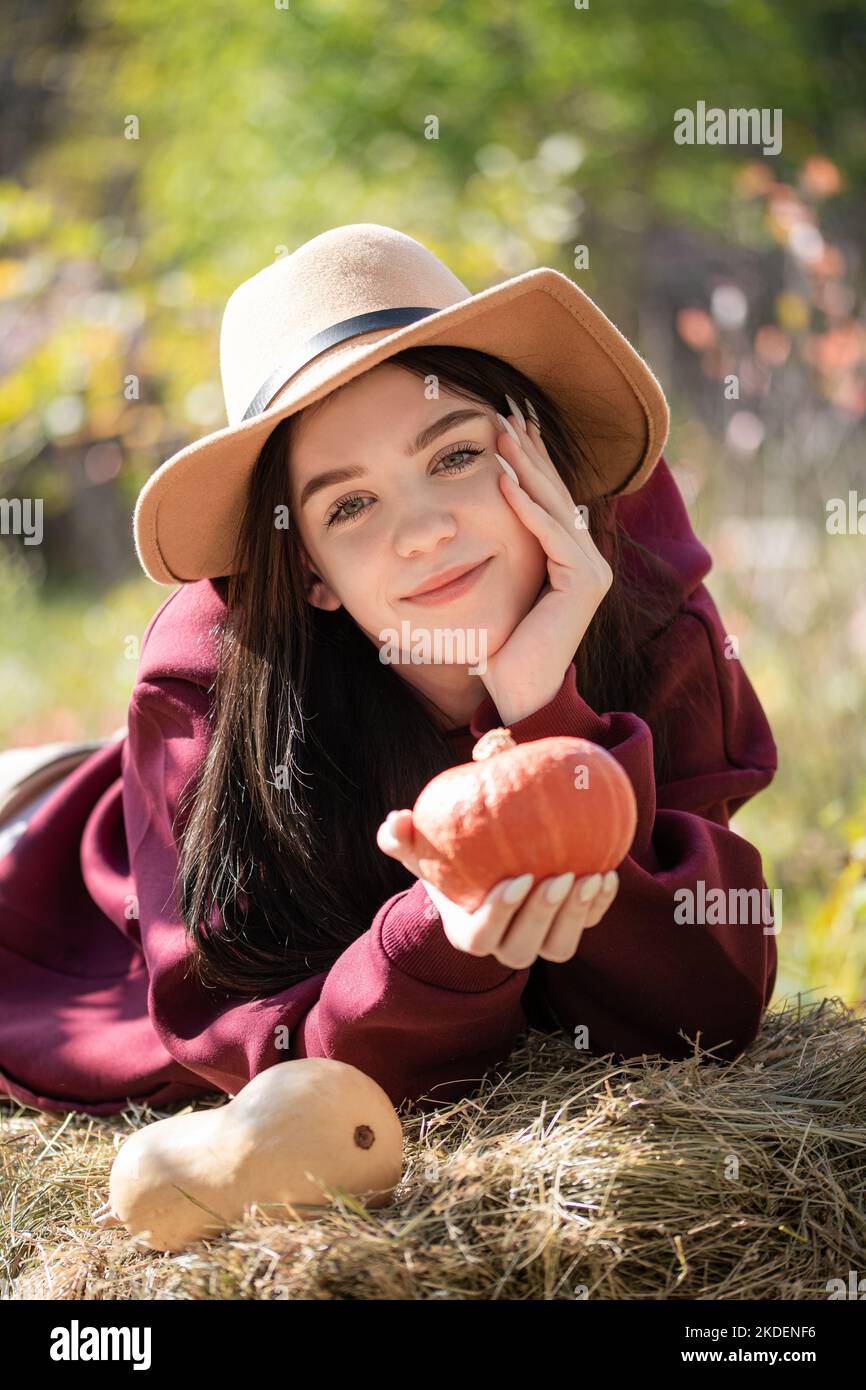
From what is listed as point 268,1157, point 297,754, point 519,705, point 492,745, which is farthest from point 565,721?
point 268,1157

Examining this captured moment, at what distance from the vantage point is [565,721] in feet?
7.09

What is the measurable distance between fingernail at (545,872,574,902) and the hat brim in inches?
35.0

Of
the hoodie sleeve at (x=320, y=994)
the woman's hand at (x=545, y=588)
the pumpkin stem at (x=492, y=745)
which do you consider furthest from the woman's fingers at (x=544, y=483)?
the hoodie sleeve at (x=320, y=994)

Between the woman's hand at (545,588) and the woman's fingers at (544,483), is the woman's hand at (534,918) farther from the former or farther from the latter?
the woman's fingers at (544,483)

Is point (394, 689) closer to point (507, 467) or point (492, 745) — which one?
point (507, 467)

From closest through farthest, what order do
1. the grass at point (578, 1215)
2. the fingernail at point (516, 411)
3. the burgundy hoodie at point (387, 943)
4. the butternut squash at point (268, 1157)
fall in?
1. the grass at point (578, 1215)
2. the butternut squash at point (268, 1157)
3. the burgundy hoodie at point (387, 943)
4. the fingernail at point (516, 411)

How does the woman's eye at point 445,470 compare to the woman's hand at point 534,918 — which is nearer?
the woman's hand at point 534,918

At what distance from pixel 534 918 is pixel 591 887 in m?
0.09

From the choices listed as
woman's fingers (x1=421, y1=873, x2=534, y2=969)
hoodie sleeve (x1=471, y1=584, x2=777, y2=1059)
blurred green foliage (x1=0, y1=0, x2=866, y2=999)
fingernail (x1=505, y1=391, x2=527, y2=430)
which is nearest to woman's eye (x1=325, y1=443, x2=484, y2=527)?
fingernail (x1=505, y1=391, x2=527, y2=430)

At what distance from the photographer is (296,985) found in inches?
95.4

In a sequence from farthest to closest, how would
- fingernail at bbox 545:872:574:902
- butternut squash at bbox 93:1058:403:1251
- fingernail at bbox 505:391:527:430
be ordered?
fingernail at bbox 505:391:527:430 < butternut squash at bbox 93:1058:403:1251 < fingernail at bbox 545:872:574:902

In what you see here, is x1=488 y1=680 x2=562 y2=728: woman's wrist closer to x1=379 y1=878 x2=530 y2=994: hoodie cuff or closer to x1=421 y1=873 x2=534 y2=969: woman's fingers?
x1=379 y1=878 x2=530 y2=994: hoodie cuff

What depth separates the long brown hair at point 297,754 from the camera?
249 cm

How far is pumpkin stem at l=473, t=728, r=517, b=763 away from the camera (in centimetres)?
191
